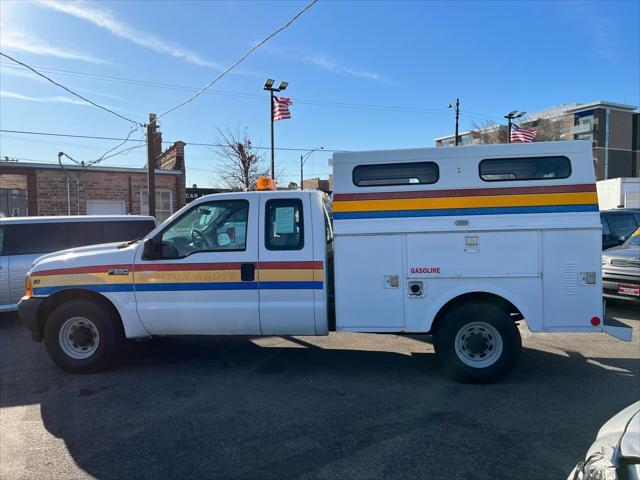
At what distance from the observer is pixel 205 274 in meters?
5.38

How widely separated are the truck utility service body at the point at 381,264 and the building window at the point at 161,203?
15539 millimetres

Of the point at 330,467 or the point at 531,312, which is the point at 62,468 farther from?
the point at 531,312

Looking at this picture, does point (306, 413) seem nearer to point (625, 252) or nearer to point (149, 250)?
point (149, 250)

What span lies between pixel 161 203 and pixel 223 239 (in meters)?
16.5

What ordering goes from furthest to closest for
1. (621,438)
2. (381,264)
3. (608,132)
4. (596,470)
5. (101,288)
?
(608,132)
(101,288)
(381,264)
(621,438)
(596,470)

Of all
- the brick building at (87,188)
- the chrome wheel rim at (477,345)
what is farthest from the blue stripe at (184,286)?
the brick building at (87,188)

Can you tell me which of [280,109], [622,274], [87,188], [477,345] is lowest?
[477,345]

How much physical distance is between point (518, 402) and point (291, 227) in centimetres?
296

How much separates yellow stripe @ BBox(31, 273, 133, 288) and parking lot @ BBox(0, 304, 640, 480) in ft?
3.69

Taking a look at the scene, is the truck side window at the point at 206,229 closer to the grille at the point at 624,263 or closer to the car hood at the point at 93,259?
the car hood at the point at 93,259

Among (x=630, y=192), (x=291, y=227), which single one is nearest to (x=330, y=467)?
(x=291, y=227)

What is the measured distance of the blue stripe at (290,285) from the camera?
5.26 metres

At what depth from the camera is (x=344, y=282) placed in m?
5.16

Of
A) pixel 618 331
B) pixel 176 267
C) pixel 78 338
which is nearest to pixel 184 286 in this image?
pixel 176 267
